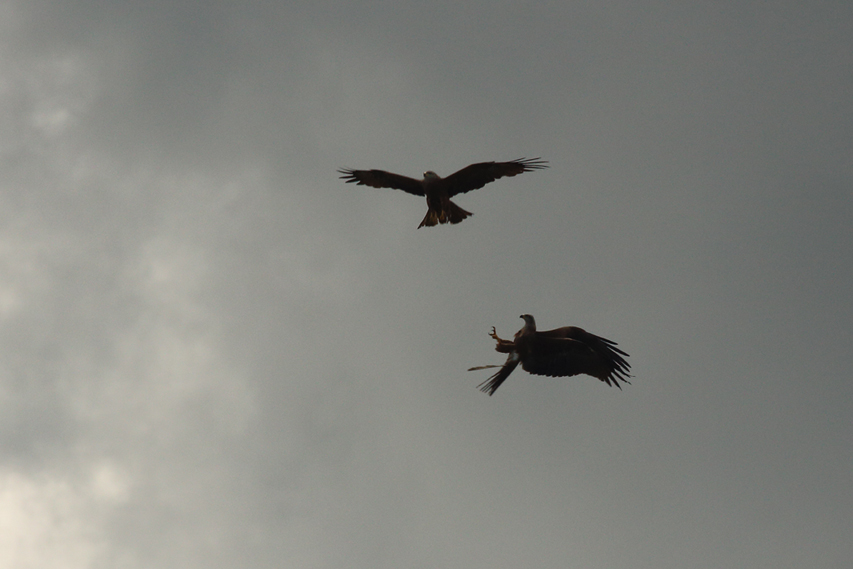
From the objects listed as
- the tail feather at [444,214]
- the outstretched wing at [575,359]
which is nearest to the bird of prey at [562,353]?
the outstretched wing at [575,359]

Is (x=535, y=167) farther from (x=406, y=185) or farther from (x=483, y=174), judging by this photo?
(x=406, y=185)

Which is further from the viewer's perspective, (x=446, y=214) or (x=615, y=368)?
(x=446, y=214)

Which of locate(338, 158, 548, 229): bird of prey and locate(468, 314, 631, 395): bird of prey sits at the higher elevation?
locate(338, 158, 548, 229): bird of prey

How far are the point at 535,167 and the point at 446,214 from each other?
6.73 feet

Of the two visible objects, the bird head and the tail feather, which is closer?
the bird head

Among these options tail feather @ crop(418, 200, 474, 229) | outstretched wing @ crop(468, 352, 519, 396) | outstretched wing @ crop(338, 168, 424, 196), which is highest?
outstretched wing @ crop(338, 168, 424, 196)

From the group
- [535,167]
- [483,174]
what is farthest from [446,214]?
[535,167]

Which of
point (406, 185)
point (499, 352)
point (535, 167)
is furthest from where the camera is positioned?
point (406, 185)

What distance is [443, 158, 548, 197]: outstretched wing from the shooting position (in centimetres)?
1484

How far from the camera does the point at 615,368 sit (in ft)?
41.7

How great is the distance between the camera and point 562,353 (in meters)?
12.7

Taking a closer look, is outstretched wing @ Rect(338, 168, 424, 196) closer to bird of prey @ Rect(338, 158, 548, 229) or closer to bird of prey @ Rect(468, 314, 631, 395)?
bird of prey @ Rect(338, 158, 548, 229)

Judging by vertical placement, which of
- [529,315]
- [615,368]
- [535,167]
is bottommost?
[615,368]

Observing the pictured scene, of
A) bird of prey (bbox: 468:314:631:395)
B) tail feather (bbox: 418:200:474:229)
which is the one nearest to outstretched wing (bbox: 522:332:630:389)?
bird of prey (bbox: 468:314:631:395)
